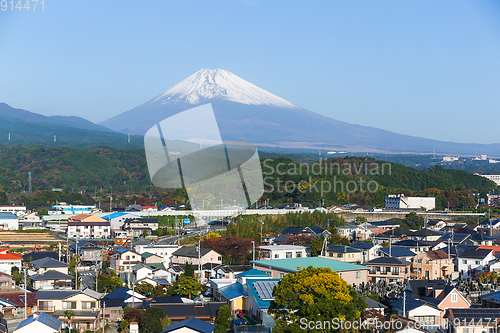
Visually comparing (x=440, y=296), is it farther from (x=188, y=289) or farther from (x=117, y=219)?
(x=117, y=219)

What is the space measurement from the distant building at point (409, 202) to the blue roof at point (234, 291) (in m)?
18.6

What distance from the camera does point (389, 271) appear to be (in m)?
10.7

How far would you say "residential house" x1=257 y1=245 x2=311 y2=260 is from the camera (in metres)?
13.0

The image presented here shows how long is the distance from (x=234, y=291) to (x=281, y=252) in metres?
4.45

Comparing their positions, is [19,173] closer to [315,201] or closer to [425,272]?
[315,201]

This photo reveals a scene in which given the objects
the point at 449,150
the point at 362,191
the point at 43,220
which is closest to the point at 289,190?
the point at 362,191

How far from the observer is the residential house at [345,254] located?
1223 cm

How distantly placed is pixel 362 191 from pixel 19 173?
2673 centimetres

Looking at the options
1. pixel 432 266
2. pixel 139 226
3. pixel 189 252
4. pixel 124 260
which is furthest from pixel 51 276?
pixel 139 226

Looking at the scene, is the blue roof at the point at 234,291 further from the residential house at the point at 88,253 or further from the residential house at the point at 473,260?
the residential house at the point at 88,253

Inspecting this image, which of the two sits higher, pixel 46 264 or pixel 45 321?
pixel 45 321

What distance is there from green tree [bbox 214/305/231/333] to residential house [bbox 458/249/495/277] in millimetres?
5781

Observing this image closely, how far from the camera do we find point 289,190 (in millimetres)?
29656

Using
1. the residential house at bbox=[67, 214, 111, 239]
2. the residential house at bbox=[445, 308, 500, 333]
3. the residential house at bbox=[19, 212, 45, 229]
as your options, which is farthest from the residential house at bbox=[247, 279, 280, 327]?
the residential house at bbox=[19, 212, 45, 229]
